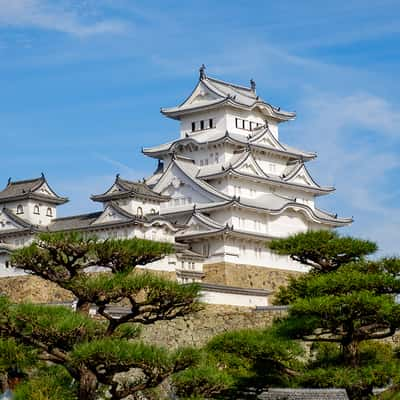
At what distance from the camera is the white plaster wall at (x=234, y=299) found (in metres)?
33.3

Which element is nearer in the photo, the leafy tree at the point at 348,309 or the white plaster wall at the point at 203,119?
the leafy tree at the point at 348,309

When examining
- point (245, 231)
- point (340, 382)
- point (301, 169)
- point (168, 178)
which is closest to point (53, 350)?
point (340, 382)

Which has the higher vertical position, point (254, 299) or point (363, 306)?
point (254, 299)

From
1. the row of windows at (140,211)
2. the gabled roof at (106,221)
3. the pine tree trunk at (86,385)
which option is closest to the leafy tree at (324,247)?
the pine tree trunk at (86,385)

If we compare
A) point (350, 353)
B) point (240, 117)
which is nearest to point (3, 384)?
point (350, 353)

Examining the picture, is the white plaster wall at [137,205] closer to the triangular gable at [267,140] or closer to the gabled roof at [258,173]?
the gabled roof at [258,173]

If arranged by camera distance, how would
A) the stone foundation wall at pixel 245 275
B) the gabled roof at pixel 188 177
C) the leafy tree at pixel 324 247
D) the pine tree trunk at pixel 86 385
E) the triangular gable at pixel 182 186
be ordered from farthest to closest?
1. the triangular gable at pixel 182 186
2. the gabled roof at pixel 188 177
3. the stone foundation wall at pixel 245 275
4. the leafy tree at pixel 324 247
5. the pine tree trunk at pixel 86 385

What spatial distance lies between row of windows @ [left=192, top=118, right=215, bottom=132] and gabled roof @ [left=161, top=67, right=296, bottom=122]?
2.24ft

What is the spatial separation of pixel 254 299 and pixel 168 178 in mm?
8252

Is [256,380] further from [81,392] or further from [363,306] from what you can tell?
[81,392]

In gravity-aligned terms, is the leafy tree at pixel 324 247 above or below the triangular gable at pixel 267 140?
below

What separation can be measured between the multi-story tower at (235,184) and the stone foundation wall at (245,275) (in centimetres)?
4

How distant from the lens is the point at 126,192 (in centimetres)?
3656

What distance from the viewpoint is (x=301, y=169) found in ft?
145
